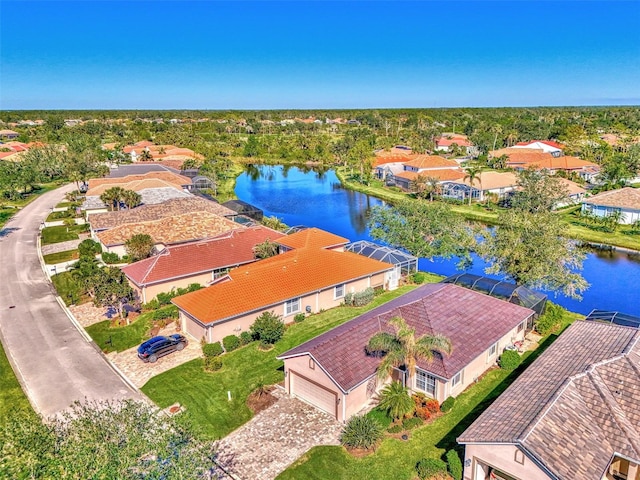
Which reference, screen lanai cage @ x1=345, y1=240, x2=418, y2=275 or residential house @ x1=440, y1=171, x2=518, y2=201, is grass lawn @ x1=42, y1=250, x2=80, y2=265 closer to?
screen lanai cage @ x1=345, y1=240, x2=418, y2=275

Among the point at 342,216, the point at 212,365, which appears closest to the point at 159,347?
the point at 212,365

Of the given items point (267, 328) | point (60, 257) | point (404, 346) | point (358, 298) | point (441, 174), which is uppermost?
point (404, 346)

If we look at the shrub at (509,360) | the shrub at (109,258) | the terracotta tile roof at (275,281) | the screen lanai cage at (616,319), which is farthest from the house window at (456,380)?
the shrub at (109,258)

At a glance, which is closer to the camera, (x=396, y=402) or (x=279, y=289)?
(x=396, y=402)

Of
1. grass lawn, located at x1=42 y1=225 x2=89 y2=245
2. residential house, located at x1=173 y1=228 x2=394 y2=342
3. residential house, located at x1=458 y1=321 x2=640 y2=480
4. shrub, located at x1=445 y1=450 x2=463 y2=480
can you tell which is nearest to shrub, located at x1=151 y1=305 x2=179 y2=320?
residential house, located at x1=173 y1=228 x2=394 y2=342

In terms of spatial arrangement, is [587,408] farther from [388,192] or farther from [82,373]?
[388,192]

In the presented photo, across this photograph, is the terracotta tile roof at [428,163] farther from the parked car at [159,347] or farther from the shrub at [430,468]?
the shrub at [430,468]

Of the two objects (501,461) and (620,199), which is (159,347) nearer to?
(501,461)

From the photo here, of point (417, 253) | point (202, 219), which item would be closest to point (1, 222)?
point (202, 219)
